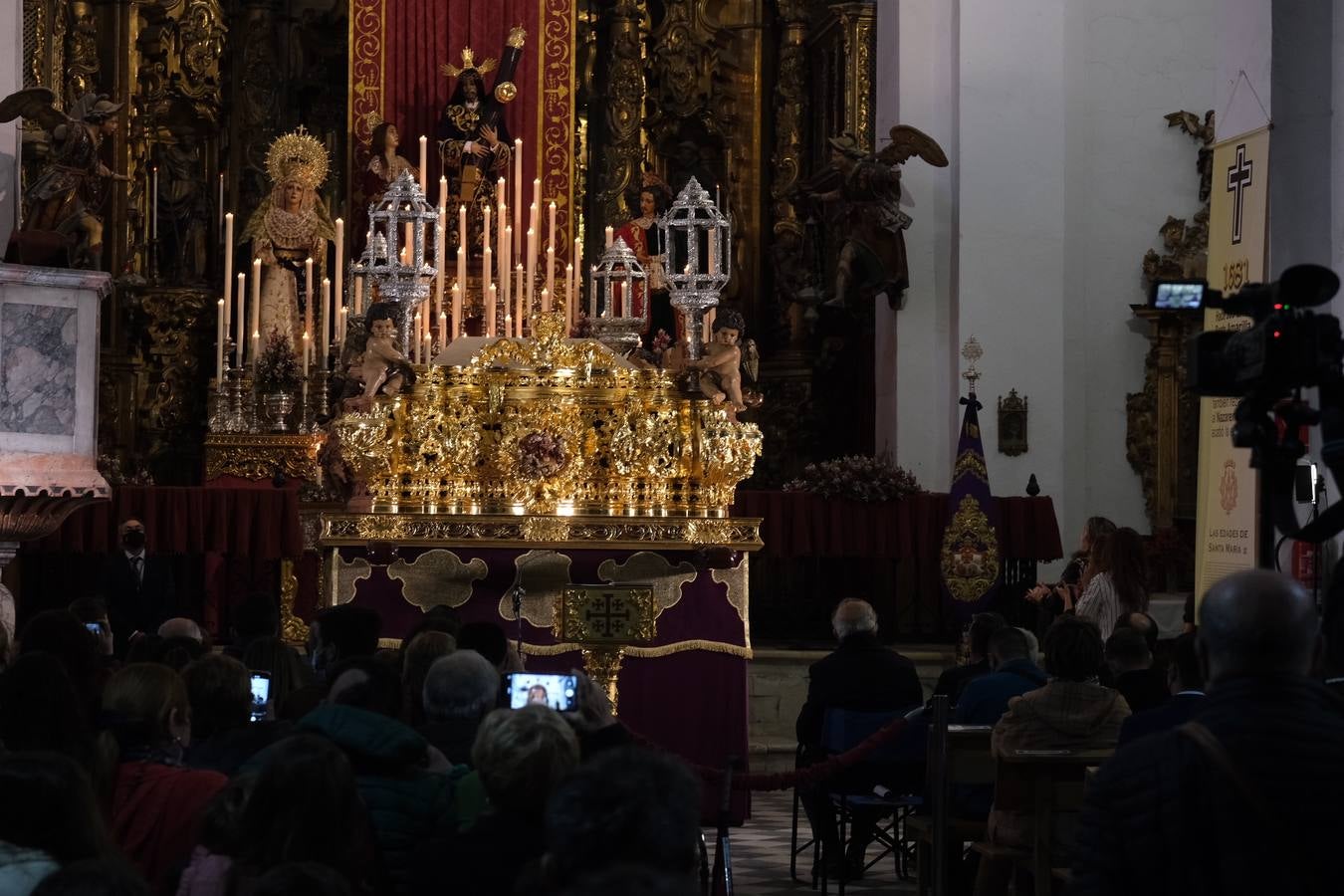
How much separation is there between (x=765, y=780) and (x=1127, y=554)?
294 cm

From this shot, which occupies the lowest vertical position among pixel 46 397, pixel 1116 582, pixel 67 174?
pixel 1116 582

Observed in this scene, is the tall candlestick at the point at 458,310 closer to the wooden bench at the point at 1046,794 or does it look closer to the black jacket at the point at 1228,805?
the wooden bench at the point at 1046,794

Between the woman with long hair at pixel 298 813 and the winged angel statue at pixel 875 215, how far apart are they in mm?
12572

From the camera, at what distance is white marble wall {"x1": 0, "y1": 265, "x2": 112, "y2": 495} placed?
13133 millimetres

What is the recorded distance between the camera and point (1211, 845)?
3.75m

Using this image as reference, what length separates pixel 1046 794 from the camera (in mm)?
7191

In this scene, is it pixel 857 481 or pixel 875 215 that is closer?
pixel 857 481

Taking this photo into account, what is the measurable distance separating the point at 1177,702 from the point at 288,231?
40.5 feet

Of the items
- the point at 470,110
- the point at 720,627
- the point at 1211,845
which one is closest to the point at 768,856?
the point at 720,627

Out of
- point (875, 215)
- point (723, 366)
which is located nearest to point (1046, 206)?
point (875, 215)

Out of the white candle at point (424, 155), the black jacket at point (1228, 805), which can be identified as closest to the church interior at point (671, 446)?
the black jacket at point (1228, 805)

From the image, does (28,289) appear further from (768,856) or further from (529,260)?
(768,856)

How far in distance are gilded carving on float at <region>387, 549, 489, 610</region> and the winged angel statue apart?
5.72 meters

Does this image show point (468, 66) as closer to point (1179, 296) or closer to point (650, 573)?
point (650, 573)
